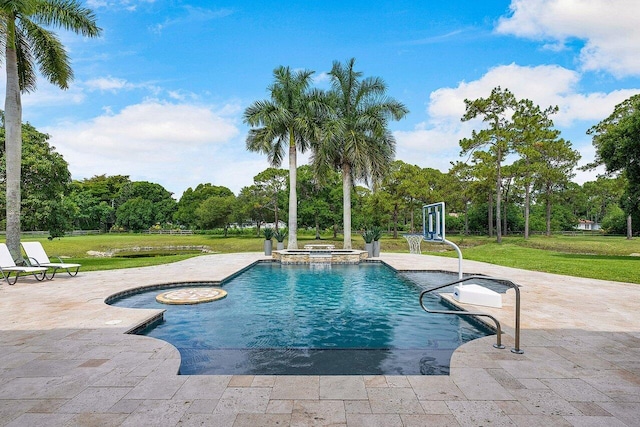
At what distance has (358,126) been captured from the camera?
1802 cm

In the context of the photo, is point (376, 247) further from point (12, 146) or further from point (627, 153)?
point (12, 146)

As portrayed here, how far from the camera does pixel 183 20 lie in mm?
15883

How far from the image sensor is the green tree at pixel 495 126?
28703mm

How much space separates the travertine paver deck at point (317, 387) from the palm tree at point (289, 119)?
1345 centimetres

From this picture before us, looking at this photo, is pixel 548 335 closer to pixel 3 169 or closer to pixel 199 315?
pixel 199 315

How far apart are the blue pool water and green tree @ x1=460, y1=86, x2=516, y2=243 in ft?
75.7

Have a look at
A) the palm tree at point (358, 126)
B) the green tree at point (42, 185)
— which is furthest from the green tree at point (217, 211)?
the palm tree at point (358, 126)

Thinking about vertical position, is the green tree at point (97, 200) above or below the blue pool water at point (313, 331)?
above

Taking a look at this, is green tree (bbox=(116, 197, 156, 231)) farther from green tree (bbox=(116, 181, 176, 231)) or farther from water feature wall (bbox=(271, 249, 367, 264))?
water feature wall (bbox=(271, 249, 367, 264))

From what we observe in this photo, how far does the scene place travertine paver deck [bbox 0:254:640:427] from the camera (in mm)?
2701

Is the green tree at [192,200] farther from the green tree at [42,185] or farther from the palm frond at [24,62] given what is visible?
the palm frond at [24,62]

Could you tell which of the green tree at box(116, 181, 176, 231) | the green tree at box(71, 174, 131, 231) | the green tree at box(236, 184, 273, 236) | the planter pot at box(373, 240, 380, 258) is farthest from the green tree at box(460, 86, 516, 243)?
the green tree at box(116, 181, 176, 231)

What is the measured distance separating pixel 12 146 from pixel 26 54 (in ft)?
13.8

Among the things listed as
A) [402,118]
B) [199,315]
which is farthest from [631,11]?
[199,315]
